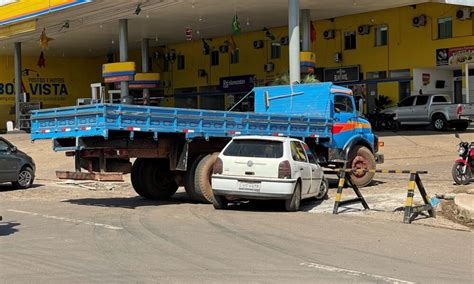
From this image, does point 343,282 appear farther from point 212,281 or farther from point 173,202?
point 173,202

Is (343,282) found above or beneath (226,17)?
beneath

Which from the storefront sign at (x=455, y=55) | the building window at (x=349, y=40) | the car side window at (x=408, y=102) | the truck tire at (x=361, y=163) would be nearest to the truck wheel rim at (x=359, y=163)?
the truck tire at (x=361, y=163)

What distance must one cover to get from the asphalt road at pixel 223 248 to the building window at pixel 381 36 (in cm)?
2817

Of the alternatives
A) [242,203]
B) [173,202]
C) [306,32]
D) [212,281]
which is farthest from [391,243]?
[306,32]

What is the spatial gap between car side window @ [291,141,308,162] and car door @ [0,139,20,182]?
30.4 feet

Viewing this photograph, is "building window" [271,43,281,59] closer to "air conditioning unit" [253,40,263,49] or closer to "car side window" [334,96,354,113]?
"air conditioning unit" [253,40,263,49]

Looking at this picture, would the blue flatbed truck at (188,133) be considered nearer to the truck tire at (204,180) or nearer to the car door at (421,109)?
the truck tire at (204,180)

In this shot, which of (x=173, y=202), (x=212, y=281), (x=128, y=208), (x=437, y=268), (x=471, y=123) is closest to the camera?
(x=212, y=281)

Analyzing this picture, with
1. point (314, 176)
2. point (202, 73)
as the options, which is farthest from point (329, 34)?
point (314, 176)

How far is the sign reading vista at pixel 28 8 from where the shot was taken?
117 feet

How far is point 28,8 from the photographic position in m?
39.5

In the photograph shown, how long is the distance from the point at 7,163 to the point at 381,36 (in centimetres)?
2711

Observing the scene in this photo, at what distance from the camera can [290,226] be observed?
37.2ft

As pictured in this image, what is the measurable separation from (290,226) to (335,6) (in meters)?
26.3
